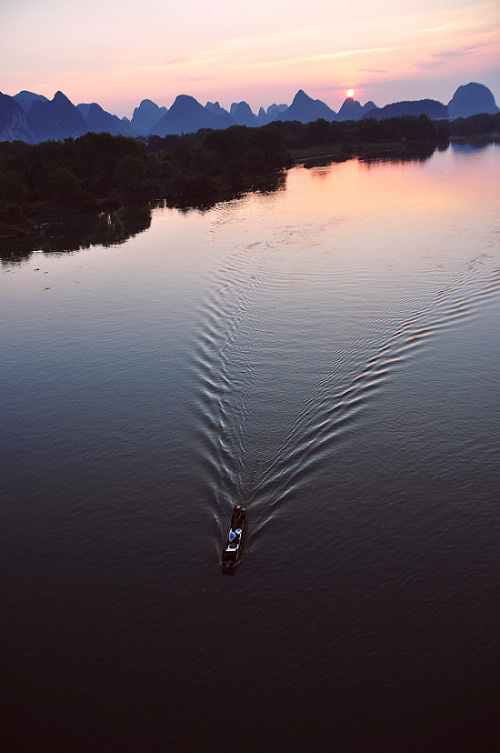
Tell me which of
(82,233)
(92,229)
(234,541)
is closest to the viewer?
(234,541)

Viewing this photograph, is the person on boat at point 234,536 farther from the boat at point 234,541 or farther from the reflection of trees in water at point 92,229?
the reflection of trees in water at point 92,229

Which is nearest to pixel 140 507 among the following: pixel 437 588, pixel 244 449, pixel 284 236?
pixel 244 449

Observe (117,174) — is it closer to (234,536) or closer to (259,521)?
(259,521)

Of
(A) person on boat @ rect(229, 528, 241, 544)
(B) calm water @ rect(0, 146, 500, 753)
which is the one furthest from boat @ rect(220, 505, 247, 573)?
(B) calm water @ rect(0, 146, 500, 753)

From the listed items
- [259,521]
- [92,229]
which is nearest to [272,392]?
[259,521]

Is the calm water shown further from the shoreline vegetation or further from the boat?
the shoreline vegetation

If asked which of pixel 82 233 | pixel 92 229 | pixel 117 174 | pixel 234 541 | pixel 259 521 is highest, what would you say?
pixel 117 174
